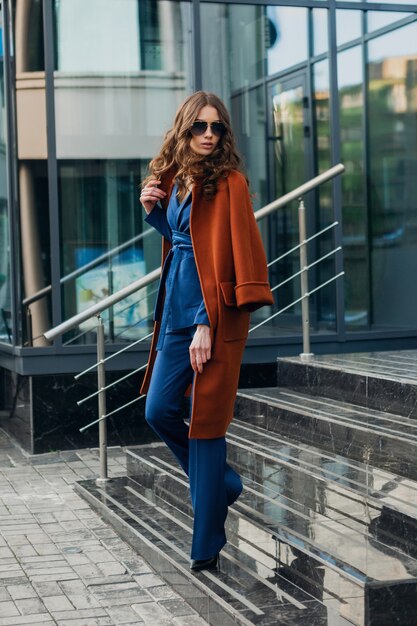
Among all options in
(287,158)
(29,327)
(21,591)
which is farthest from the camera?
(287,158)

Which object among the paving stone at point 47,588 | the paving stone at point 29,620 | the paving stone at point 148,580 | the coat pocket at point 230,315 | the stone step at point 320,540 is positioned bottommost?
the paving stone at point 29,620

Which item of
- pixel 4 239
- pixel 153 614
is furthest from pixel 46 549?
pixel 4 239

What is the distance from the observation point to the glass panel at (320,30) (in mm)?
9281

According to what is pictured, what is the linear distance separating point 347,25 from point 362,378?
3.71 m

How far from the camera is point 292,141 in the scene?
30.7ft

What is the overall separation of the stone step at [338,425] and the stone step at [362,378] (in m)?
0.06

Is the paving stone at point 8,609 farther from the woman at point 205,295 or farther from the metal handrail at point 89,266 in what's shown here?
the metal handrail at point 89,266

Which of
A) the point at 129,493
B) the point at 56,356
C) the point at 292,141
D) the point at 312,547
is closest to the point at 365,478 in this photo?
the point at 312,547

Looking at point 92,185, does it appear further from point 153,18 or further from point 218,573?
point 218,573

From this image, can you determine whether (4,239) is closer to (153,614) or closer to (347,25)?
(347,25)

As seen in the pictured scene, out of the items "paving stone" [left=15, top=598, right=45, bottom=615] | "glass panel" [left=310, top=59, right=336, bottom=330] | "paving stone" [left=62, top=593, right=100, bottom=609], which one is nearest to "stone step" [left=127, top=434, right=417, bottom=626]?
"paving stone" [left=62, top=593, right=100, bottom=609]

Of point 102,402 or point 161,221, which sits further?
point 102,402

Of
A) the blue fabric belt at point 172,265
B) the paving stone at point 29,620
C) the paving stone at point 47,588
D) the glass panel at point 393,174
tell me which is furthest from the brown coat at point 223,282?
the glass panel at point 393,174

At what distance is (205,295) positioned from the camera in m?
4.28
